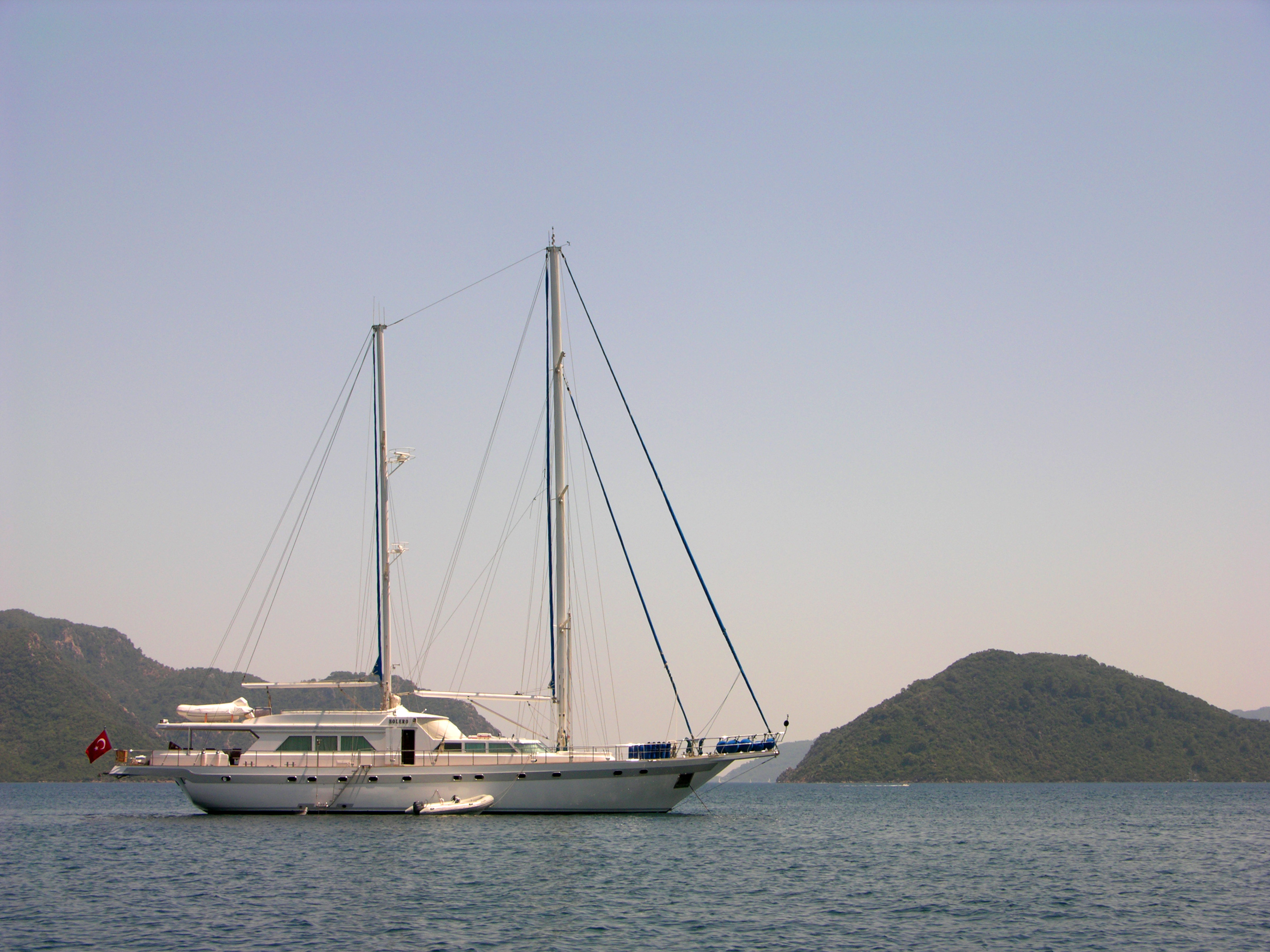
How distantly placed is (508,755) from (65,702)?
154971mm

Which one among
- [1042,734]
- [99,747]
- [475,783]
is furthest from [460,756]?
[1042,734]

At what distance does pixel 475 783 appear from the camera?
41.3 metres

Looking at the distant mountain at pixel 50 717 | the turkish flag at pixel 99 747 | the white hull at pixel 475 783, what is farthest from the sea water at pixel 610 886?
the distant mountain at pixel 50 717

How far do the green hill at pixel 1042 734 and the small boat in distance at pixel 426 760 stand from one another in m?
134

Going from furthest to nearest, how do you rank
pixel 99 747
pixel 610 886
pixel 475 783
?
pixel 475 783 < pixel 99 747 < pixel 610 886

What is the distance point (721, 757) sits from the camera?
41.6 metres

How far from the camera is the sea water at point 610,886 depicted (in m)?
22.5

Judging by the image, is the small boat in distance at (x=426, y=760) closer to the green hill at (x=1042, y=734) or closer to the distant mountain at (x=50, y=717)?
the distant mountain at (x=50, y=717)

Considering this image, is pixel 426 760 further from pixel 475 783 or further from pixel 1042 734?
pixel 1042 734

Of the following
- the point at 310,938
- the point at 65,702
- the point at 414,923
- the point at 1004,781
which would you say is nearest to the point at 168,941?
the point at 310,938

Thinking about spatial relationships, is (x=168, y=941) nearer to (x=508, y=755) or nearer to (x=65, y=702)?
(x=508, y=755)

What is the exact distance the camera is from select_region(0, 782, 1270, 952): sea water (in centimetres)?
2245

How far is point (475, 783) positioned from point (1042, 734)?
6000 inches

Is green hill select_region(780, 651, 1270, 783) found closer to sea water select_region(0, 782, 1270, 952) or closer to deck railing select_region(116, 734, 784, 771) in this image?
sea water select_region(0, 782, 1270, 952)
